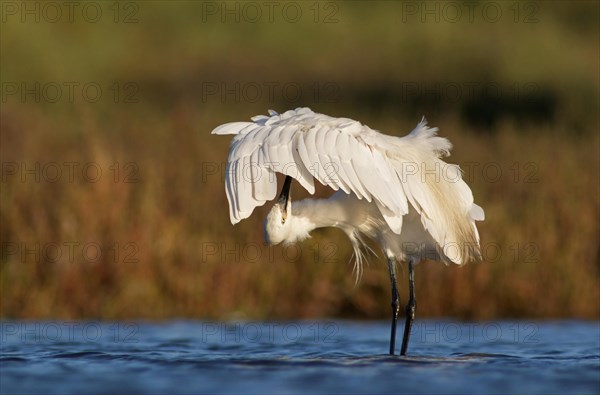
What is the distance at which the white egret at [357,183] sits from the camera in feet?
20.0

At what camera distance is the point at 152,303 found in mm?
8875

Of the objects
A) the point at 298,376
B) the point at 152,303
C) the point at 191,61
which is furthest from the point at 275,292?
the point at 191,61

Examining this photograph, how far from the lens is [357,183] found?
20.3 feet

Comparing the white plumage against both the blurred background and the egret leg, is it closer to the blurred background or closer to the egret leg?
the egret leg

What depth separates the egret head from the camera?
6.67m

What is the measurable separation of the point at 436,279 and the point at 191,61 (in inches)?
490

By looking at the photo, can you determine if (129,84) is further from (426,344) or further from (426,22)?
(426,344)

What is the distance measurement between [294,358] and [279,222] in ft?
2.73

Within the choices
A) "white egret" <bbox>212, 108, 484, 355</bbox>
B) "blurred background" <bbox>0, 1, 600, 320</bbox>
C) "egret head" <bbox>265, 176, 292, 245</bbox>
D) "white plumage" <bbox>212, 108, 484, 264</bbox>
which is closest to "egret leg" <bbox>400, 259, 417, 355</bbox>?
"white egret" <bbox>212, 108, 484, 355</bbox>

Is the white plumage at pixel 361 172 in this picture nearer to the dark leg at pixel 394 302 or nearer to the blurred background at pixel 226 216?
the dark leg at pixel 394 302

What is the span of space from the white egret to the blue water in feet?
2.13

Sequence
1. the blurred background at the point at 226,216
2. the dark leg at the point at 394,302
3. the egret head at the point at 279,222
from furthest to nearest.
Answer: the blurred background at the point at 226,216, the dark leg at the point at 394,302, the egret head at the point at 279,222

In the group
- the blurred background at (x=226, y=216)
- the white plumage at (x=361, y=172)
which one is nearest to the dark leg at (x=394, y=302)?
the white plumage at (x=361, y=172)

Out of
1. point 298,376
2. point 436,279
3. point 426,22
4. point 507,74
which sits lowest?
point 298,376
